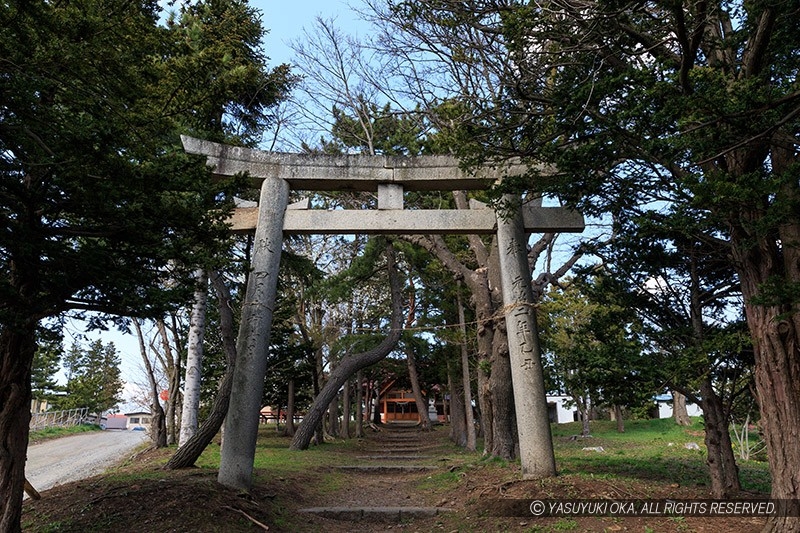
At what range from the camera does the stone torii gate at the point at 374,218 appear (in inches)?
277

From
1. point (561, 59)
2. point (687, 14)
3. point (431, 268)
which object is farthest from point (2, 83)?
point (431, 268)

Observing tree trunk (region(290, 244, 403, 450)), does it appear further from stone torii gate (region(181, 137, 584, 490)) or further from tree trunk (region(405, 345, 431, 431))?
stone torii gate (region(181, 137, 584, 490))

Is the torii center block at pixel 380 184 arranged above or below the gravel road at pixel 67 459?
above

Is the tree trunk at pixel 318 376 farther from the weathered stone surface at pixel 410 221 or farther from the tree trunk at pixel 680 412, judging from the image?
the tree trunk at pixel 680 412

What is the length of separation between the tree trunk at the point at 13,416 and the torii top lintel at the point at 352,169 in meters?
3.79

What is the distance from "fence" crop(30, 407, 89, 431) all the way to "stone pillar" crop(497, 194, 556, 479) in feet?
91.7

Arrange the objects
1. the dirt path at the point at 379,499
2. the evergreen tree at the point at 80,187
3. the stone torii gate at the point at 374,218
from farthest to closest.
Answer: the stone torii gate at the point at 374,218
the dirt path at the point at 379,499
the evergreen tree at the point at 80,187

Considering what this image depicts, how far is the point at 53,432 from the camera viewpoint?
81.3 ft

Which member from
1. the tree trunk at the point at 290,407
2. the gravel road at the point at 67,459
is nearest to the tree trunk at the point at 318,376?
the tree trunk at the point at 290,407

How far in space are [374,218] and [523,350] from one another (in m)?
3.08

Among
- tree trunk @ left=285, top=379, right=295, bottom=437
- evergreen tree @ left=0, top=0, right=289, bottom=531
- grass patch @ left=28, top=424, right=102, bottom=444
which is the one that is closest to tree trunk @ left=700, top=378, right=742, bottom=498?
evergreen tree @ left=0, top=0, right=289, bottom=531

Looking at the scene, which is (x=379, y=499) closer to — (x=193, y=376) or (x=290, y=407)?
(x=193, y=376)

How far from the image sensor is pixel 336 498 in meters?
7.77

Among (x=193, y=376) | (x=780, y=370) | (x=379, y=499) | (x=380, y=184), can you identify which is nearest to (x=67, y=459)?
(x=193, y=376)
